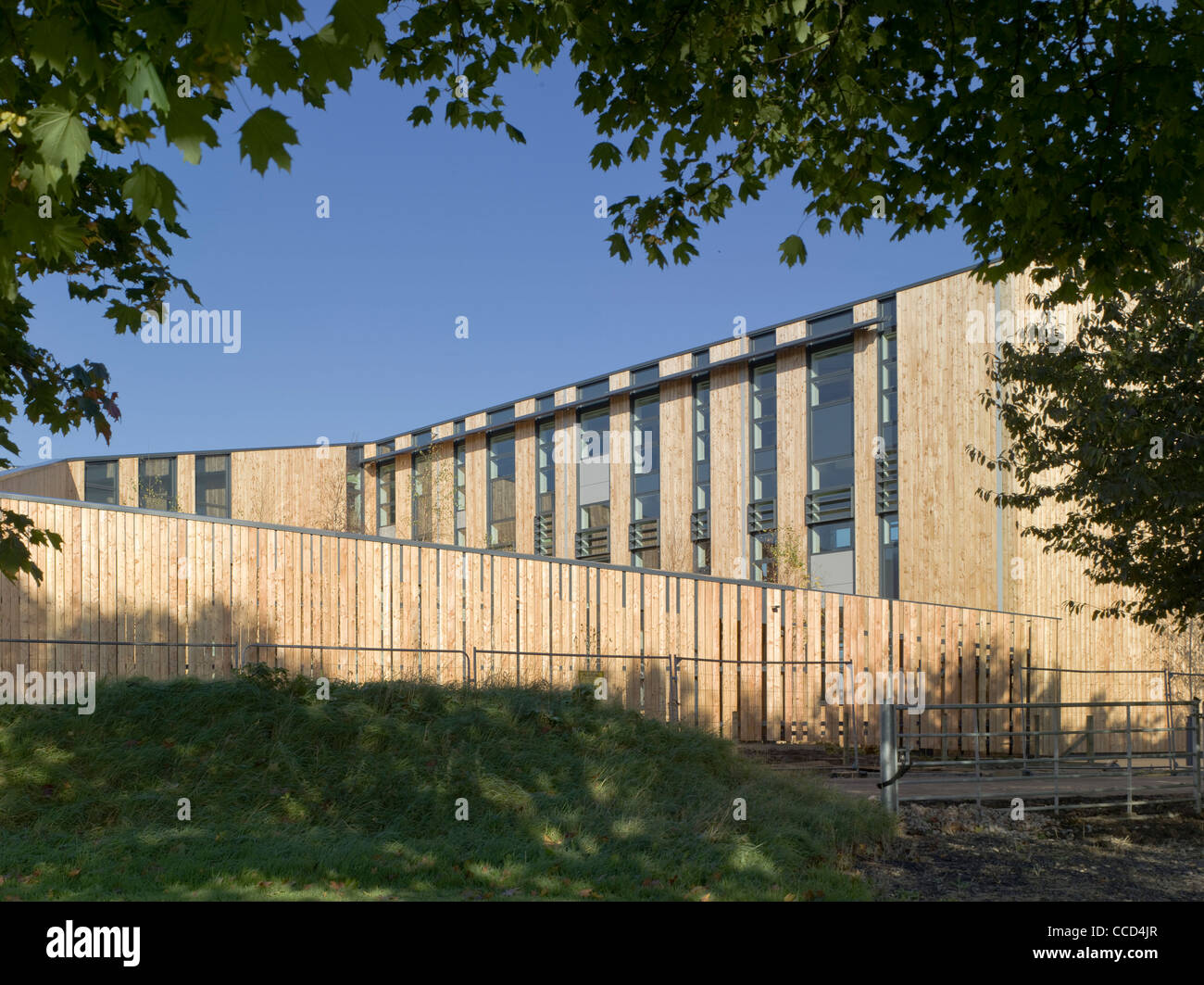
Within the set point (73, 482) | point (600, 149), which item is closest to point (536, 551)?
point (73, 482)

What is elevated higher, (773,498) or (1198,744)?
(773,498)

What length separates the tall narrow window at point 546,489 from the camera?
35156 mm

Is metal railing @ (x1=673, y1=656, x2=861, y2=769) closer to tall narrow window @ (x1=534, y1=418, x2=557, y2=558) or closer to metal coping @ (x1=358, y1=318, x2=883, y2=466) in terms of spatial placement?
metal coping @ (x1=358, y1=318, x2=883, y2=466)

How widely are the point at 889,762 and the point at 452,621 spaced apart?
26.4ft

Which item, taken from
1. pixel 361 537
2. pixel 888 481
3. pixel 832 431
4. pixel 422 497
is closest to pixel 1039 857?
pixel 361 537

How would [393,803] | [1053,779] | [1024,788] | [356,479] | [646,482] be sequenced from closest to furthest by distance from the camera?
[393,803], [1053,779], [1024,788], [646,482], [356,479]

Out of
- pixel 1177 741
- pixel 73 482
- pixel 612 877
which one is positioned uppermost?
pixel 73 482

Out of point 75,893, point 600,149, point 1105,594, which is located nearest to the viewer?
point 75,893

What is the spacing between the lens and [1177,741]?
2520 cm

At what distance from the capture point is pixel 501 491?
122 feet

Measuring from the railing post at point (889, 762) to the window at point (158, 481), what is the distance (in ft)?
118

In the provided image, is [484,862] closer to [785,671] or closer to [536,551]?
[785,671]
